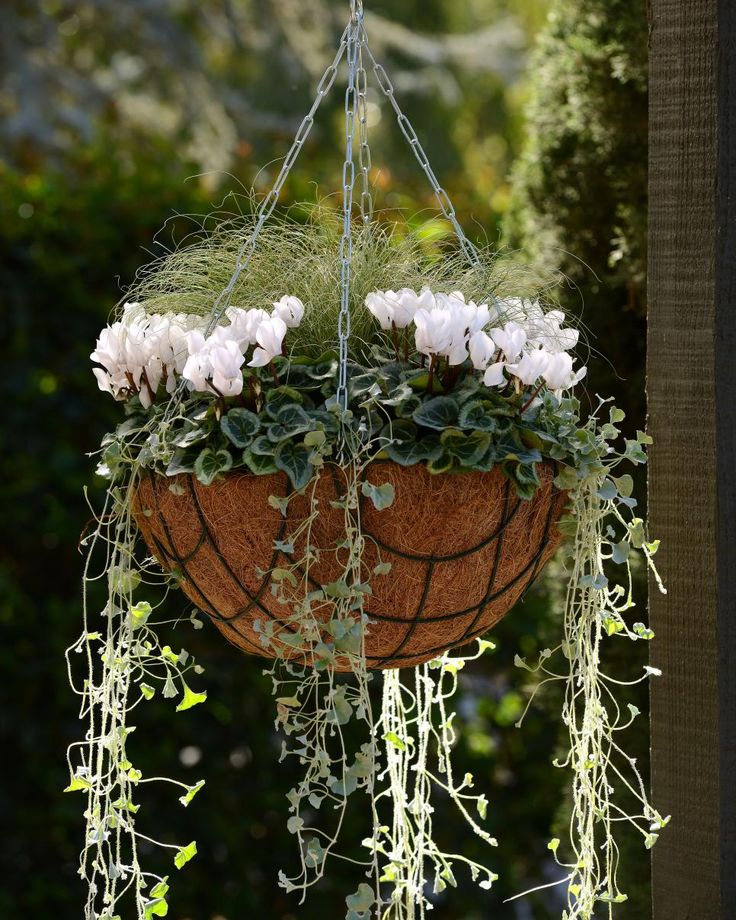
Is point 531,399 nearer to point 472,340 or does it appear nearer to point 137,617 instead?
point 472,340

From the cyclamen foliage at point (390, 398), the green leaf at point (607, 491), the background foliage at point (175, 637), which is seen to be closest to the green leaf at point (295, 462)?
the cyclamen foliage at point (390, 398)

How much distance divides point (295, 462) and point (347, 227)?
11.4 inches

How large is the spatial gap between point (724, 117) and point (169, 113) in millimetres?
6194

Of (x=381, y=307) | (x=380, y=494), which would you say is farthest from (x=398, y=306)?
(x=380, y=494)

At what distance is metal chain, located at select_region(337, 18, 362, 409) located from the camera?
1.15m

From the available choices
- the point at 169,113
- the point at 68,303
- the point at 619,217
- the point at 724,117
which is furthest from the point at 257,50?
the point at 724,117

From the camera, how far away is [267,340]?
114 centimetres

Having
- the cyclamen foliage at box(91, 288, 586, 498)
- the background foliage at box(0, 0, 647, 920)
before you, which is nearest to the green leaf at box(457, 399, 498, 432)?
the cyclamen foliage at box(91, 288, 586, 498)

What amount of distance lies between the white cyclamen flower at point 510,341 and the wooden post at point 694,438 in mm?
278

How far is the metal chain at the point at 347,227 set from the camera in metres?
1.15

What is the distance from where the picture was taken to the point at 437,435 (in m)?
1.13

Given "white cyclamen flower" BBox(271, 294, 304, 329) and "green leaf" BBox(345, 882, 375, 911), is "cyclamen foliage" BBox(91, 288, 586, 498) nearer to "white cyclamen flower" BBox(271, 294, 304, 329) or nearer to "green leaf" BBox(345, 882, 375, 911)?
"white cyclamen flower" BBox(271, 294, 304, 329)

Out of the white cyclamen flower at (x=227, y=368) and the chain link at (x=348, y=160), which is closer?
the white cyclamen flower at (x=227, y=368)

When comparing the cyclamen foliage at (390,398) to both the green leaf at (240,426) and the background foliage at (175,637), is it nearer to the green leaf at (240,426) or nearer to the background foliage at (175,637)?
the green leaf at (240,426)
